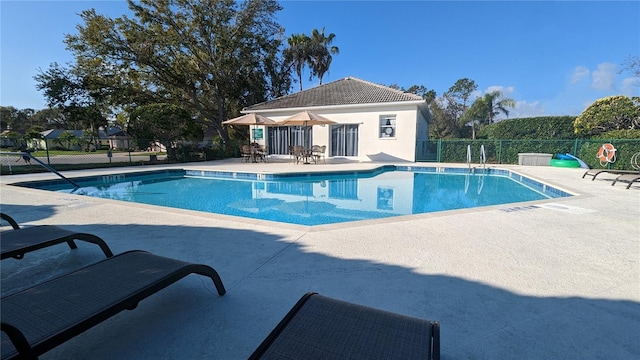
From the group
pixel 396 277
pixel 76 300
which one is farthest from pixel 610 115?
pixel 76 300

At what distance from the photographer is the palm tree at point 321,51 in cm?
2902

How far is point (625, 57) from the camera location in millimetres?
16875

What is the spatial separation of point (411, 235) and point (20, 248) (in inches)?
174

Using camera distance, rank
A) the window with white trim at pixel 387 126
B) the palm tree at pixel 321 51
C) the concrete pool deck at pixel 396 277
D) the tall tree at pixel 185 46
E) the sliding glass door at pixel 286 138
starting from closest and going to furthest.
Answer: the concrete pool deck at pixel 396 277 < the window with white trim at pixel 387 126 < the sliding glass door at pixel 286 138 < the tall tree at pixel 185 46 < the palm tree at pixel 321 51

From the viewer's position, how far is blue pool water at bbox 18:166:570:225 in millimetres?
7074

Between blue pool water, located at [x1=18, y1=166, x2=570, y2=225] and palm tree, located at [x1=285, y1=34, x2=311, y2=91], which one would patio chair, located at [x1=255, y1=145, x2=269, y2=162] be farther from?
palm tree, located at [x1=285, y1=34, x2=311, y2=91]

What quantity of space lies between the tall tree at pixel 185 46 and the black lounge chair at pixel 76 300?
69.1ft

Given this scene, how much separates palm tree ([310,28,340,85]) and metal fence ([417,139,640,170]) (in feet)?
57.6

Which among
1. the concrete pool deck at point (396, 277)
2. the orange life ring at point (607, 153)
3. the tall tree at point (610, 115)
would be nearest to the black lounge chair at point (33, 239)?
the concrete pool deck at point (396, 277)

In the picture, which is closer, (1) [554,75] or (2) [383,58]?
(1) [554,75]

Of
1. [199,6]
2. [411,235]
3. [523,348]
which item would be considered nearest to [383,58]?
[199,6]

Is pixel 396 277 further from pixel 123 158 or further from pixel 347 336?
pixel 123 158

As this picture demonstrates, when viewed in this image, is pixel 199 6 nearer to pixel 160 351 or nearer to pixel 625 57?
pixel 160 351

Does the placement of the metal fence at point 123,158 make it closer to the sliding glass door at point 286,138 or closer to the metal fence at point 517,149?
the sliding glass door at point 286,138
